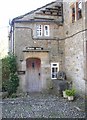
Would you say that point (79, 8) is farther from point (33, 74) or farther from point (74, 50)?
point (33, 74)

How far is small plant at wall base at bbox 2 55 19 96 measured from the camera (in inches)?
571

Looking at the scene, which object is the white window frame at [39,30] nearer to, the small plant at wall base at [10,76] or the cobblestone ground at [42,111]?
the small plant at wall base at [10,76]

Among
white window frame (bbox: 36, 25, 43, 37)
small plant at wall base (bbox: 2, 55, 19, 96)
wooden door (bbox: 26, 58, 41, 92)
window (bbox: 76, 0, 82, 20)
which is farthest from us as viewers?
wooden door (bbox: 26, 58, 41, 92)

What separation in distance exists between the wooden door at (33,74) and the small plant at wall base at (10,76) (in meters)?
1.06

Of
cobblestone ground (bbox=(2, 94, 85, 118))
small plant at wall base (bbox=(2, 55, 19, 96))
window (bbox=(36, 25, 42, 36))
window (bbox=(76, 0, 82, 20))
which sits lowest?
cobblestone ground (bbox=(2, 94, 85, 118))

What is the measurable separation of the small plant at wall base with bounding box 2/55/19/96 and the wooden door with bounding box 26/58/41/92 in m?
1.06

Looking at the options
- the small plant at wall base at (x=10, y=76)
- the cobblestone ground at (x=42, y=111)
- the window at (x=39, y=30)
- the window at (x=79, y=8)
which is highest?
the window at (x=79, y=8)

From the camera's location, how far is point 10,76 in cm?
1452

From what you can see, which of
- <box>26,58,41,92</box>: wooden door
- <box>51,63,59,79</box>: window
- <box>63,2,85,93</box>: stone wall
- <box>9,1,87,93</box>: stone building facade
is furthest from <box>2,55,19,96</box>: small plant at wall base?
<box>63,2,85,93</box>: stone wall

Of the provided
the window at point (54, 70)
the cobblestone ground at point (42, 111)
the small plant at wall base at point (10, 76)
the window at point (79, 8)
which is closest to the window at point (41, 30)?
the window at point (54, 70)

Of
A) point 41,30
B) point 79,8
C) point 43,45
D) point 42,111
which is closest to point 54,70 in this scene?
point 43,45

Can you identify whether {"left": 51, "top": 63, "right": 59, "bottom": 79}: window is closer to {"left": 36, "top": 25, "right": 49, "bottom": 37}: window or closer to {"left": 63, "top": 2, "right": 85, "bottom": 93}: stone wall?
{"left": 63, "top": 2, "right": 85, "bottom": 93}: stone wall

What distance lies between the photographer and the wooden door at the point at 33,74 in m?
15.5

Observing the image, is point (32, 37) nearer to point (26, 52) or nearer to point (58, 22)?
point (26, 52)
